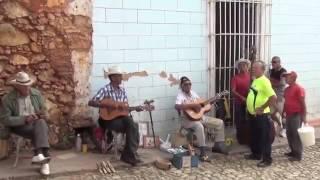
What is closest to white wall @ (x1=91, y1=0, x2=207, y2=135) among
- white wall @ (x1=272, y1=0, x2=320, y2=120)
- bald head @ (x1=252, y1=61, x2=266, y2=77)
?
bald head @ (x1=252, y1=61, x2=266, y2=77)

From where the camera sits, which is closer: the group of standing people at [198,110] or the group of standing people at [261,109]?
the group of standing people at [198,110]

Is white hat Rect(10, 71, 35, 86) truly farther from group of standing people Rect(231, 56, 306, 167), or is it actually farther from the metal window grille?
the metal window grille

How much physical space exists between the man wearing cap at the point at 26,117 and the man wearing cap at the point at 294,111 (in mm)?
3702

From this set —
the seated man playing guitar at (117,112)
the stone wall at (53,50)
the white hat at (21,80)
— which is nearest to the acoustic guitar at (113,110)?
the seated man playing guitar at (117,112)

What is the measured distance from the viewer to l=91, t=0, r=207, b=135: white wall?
8.05 m

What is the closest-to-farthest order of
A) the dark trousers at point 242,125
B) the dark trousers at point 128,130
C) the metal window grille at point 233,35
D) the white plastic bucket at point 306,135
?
the dark trousers at point 128,130 → the white plastic bucket at point 306,135 → the dark trousers at point 242,125 → the metal window grille at point 233,35

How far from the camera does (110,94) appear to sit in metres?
7.61

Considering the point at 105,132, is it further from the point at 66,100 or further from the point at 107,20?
the point at 107,20

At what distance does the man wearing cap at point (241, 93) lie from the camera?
855 cm

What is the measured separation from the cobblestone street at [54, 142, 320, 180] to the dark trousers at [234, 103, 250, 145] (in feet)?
1.04

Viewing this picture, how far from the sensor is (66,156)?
7.61 metres

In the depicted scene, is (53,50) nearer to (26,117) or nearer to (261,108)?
(26,117)

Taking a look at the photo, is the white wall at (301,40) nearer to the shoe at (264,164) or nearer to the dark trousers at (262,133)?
the dark trousers at (262,133)

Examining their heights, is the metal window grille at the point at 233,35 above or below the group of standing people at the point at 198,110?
above
